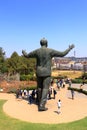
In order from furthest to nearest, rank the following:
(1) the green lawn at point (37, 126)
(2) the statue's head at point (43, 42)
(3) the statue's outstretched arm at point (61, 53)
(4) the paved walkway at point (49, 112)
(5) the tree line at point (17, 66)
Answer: (5) the tree line at point (17, 66), (2) the statue's head at point (43, 42), (3) the statue's outstretched arm at point (61, 53), (4) the paved walkway at point (49, 112), (1) the green lawn at point (37, 126)

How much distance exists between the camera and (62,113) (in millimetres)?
17281

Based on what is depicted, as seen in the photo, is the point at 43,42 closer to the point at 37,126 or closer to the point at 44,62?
the point at 44,62

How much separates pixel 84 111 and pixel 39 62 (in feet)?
14.6

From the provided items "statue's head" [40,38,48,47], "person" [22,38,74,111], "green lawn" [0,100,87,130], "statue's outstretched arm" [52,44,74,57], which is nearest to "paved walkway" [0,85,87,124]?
"green lawn" [0,100,87,130]

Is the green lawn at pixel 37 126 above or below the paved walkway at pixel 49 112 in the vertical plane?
below

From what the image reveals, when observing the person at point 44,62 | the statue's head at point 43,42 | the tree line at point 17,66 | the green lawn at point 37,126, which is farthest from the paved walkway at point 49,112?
the tree line at point 17,66

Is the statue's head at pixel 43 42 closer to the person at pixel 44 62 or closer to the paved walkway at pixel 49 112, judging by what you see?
the person at pixel 44 62

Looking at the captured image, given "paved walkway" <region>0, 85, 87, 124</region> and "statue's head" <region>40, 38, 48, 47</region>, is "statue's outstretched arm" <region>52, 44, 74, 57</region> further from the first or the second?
"paved walkway" <region>0, 85, 87, 124</region>

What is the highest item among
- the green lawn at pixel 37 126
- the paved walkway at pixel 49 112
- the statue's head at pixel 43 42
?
the statue's head at pixel 43 42

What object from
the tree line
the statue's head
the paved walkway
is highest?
the statue's head

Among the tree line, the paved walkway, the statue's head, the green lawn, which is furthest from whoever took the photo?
the tree line

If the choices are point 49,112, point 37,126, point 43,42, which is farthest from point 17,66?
point 37,126

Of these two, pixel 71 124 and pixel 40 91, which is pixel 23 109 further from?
pixel 71 124

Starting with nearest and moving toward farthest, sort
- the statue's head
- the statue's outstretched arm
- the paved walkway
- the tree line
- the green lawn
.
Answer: the green lawn
the paved walkway
the statue's outstretched arm
the statue's head
the tree line
